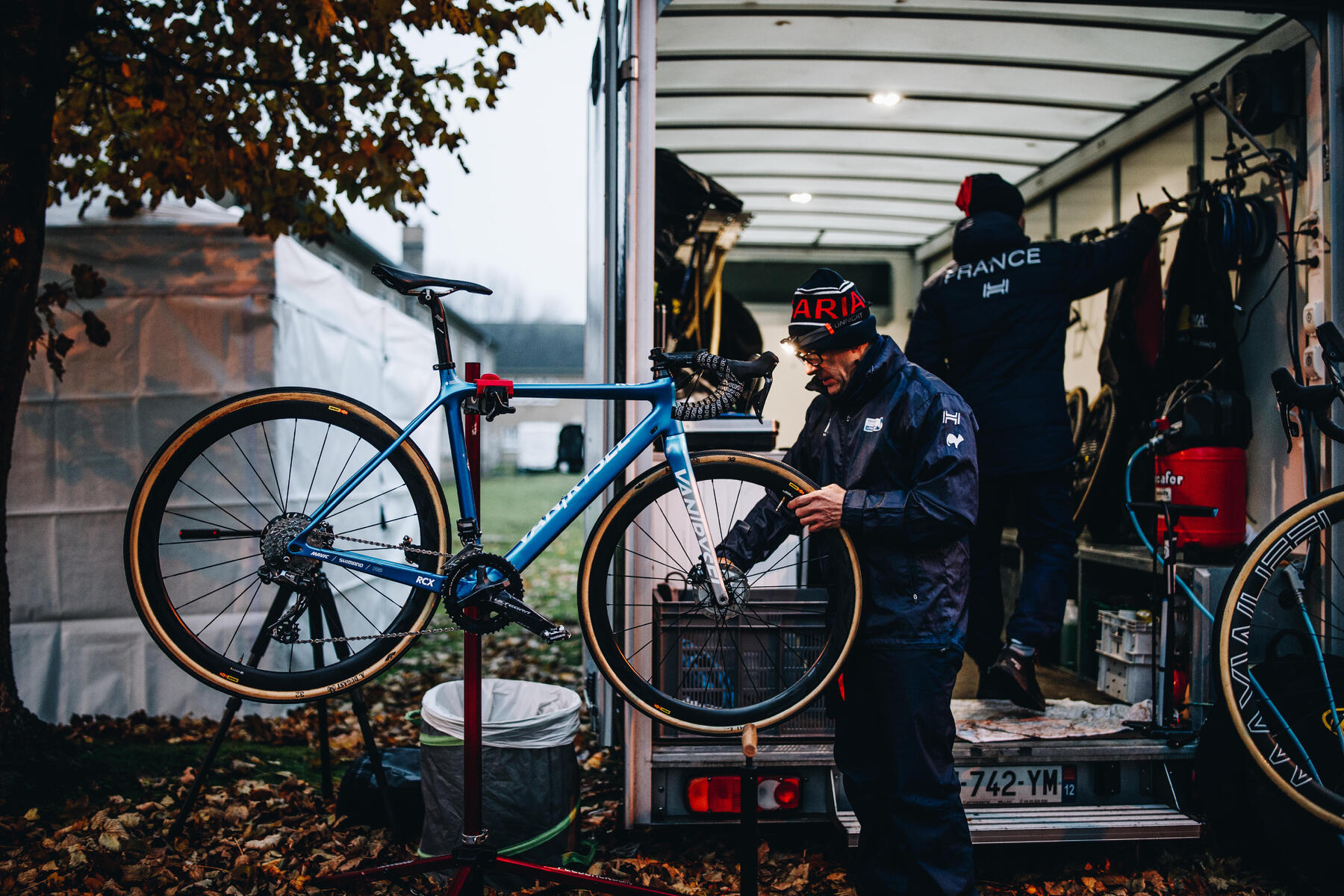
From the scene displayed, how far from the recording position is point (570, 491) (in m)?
2.59

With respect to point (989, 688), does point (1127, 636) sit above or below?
above

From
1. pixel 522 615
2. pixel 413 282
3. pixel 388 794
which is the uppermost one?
pixel 413 282

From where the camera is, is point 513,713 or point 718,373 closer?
point 718,373

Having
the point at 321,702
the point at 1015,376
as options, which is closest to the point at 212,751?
the point at 321,702

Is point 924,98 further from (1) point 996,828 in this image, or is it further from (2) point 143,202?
(2) point 143,202

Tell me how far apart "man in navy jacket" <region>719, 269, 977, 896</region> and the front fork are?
10cm

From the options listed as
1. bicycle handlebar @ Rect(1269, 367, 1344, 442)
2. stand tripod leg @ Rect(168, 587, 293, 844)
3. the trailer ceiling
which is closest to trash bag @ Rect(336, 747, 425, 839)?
stand tripod leg @ Rect(168, 587, 293, 844)

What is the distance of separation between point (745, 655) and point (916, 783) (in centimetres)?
75

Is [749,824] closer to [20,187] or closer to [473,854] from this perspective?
[473,854]

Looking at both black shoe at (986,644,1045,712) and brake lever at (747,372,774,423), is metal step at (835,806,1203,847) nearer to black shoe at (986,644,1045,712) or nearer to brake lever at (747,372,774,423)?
black shoe at (986,644,1045,712)

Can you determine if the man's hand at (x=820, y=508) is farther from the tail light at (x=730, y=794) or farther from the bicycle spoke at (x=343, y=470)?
the bicycle spoke at (x=343, y=470)

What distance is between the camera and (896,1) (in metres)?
3.71

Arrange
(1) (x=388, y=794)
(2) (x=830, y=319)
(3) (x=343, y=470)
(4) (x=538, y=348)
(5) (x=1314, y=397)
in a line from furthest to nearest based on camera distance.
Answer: (4) (x=538, y=348) → (3) (x=343, y=470) → (1) (x=388, y=794) → (5) (x=1314, y=397) → (2) (x=830, y=319)

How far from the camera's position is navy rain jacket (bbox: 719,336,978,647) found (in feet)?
8.15
